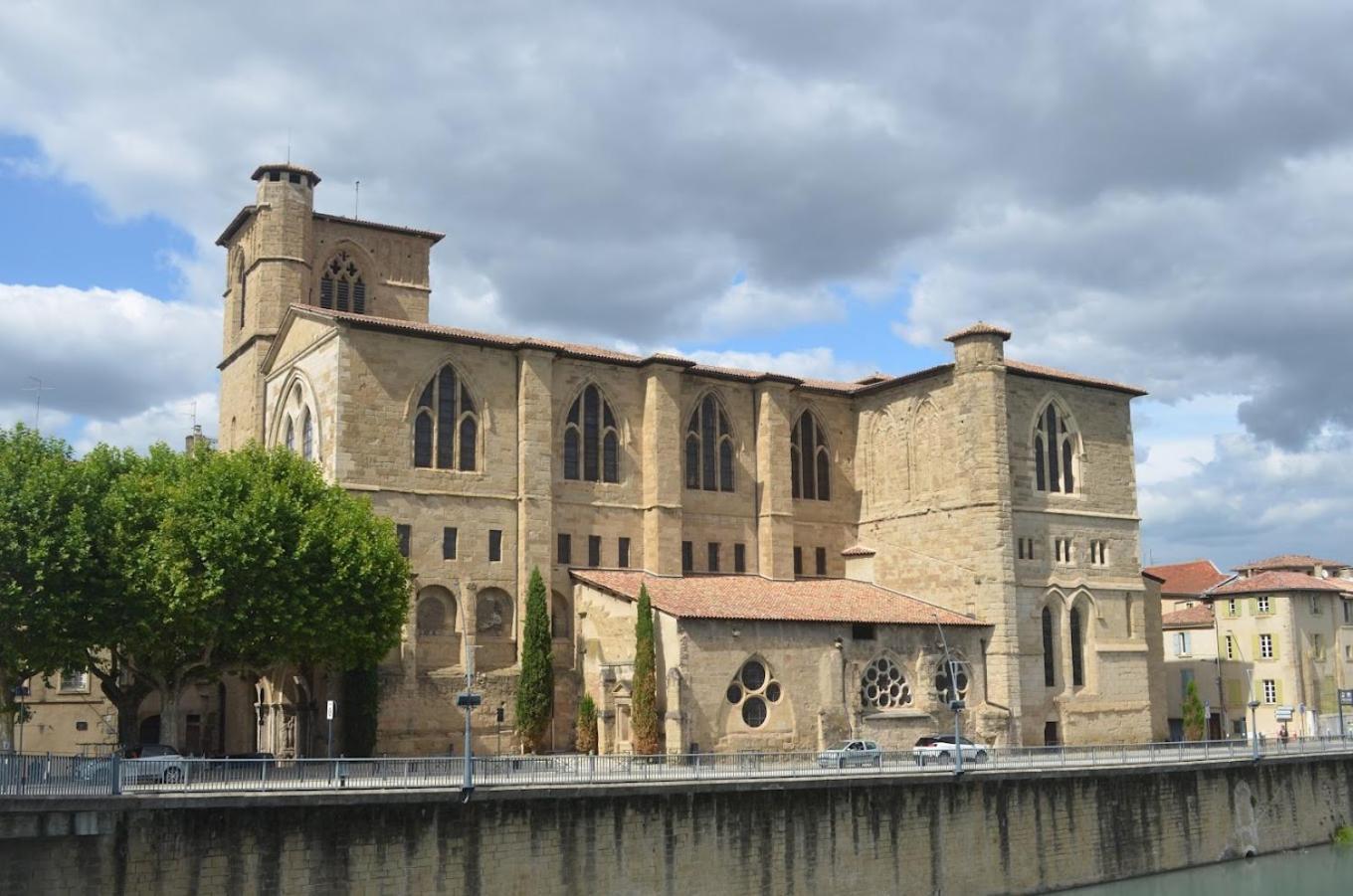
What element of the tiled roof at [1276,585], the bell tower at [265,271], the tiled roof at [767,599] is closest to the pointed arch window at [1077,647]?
the tiled roof at [767,599]

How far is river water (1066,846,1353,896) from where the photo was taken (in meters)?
40.6

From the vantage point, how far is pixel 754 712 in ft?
148

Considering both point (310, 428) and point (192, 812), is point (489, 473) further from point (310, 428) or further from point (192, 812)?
point (192, 812)

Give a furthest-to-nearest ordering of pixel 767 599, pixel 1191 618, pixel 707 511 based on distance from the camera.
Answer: pixel 1191 618
pixel 707 511
pixel 767 599

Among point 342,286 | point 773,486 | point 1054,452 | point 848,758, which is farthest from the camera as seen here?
point 342,286

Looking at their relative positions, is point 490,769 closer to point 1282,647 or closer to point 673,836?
point 673,836

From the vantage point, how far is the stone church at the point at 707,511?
4575cm

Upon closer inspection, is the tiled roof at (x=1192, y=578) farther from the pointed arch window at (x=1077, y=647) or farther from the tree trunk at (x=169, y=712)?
the tree trunk at (x=169, y=712)

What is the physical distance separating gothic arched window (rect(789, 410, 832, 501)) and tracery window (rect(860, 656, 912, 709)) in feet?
36.0

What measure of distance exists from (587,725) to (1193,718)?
28581mm

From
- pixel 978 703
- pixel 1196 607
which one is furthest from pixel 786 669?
pixel 1196 607

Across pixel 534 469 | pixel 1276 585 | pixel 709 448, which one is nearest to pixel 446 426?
pixel 534 469

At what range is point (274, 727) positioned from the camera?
151 ft

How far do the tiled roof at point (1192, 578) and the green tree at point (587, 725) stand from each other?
5374cm
